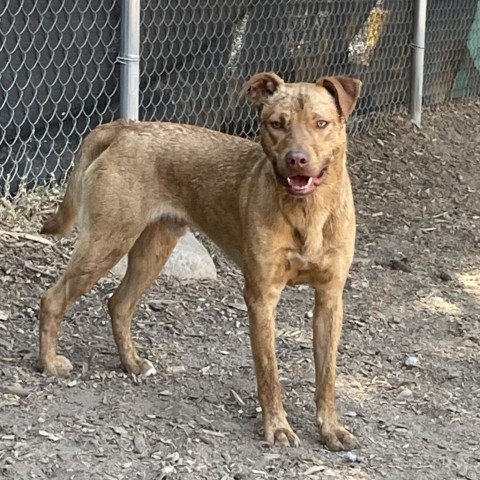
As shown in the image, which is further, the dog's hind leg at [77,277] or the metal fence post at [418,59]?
the metal fence post at [418,59]

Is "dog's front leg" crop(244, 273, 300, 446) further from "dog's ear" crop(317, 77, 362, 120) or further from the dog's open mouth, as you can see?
"dog's ear" crop(317, 77, 362, 120)

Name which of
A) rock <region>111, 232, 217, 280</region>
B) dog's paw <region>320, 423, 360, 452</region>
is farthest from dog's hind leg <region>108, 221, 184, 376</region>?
rock <region>111, 232, 217, 280</region>

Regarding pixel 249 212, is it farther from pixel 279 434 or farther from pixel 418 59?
pixel 418 59

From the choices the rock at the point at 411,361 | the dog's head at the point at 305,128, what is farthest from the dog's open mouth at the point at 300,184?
the rock at the point at 411,361

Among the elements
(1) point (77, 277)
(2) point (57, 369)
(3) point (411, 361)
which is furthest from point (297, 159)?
(3) point (411, 361)

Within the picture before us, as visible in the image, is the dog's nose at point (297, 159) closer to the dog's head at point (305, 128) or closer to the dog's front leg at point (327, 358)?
the dog's head at point (305, 128)

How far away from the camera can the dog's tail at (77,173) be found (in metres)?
5.02

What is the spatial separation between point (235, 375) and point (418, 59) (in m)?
5.72

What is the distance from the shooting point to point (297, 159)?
401cm

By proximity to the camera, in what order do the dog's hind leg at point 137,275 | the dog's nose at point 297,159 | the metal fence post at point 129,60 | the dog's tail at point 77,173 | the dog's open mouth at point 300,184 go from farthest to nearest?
the metal fence post at point 129,60 → the dog's hind leg at point 137,275 → the dog's tail at point 77,173 → the dog's open mouth at point 300,184 → the dog's nose at point 297,159

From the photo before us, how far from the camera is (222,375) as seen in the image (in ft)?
16.8

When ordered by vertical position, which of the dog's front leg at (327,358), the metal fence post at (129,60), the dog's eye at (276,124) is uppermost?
the dog's eye at (276,124)

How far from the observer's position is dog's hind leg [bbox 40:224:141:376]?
190 inches

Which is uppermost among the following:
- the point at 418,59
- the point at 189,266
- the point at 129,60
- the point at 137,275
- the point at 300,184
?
the point at 300,184
